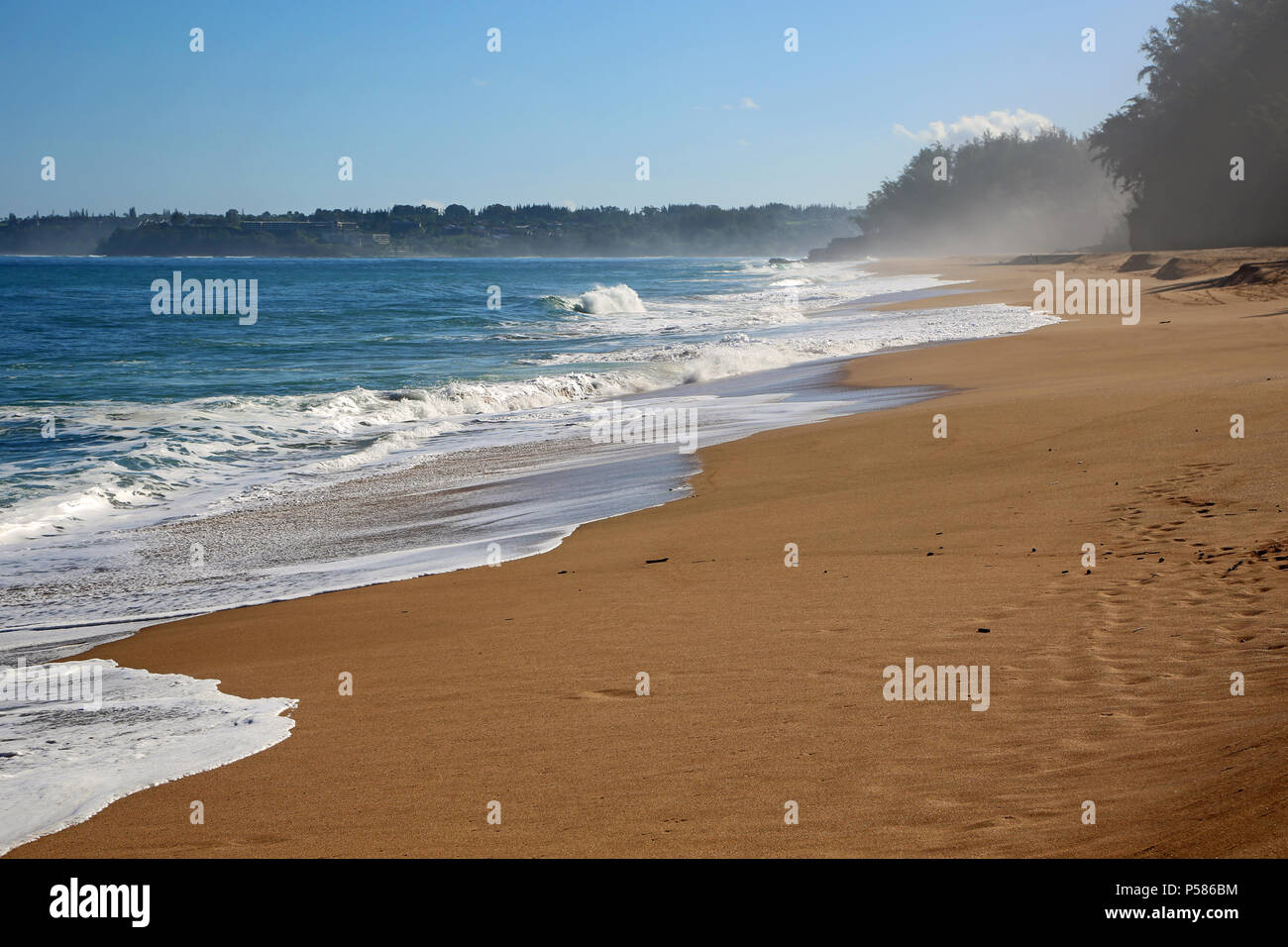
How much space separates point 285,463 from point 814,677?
37.3 feet

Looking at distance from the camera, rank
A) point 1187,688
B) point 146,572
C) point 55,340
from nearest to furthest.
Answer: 1. point 1187,688
2. point 146,572
3. point 55,340

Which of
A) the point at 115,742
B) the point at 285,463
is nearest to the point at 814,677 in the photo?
the point at 115,742

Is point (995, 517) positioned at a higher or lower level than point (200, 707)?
higher

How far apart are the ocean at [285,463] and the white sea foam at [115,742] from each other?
0.05 ft

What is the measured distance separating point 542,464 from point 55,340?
28.6m

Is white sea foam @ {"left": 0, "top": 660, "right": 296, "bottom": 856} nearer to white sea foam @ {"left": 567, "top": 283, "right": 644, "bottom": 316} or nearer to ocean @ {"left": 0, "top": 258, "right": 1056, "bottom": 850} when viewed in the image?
ocean @ {"left": 0, "top": 258, "right": 1056, "bottom": 850}

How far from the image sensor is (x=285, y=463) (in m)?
14.5

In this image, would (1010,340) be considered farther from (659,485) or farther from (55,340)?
(55,340)

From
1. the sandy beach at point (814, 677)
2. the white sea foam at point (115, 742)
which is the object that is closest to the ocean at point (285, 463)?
the white sea foam at point (115, 742)

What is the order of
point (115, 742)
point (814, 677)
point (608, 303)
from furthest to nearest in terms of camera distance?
1. point (608, 303)
2. point (115, 742)
3. point (814, 677)

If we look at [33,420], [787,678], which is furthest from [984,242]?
[787,678]

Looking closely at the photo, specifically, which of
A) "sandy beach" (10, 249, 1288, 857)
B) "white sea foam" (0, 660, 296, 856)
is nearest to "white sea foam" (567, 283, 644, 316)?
"sandy beach" (10, 249, 1288, 857)

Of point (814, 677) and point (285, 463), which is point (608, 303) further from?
point (814, 677)
